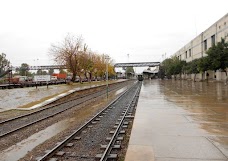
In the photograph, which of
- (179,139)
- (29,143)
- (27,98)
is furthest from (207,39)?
(29,143)

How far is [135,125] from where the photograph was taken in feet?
31.4

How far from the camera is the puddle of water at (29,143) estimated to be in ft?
24.5

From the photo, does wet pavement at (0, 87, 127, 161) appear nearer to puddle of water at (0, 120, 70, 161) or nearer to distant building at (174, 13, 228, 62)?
puddle of water at (0, 120, 70, 161)

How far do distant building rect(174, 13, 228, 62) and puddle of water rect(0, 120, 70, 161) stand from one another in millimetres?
44824

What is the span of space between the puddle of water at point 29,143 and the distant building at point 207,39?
44.8 meters

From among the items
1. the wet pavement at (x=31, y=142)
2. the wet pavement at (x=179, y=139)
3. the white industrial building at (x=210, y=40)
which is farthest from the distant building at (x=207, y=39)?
the wet pavement at (x=31, y=142)

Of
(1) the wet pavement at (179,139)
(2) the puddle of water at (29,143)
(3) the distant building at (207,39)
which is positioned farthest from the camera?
(3) the distant building at (207,39)

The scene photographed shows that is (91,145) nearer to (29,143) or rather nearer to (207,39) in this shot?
(29,143)

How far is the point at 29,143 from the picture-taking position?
882 cm

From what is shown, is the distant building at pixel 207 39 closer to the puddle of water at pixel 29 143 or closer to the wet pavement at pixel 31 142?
the wet pavement at pixel 31 142

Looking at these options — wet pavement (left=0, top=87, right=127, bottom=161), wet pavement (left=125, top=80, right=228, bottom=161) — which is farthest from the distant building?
wet pavement (left=0, top=87, right=127, bottom=161)

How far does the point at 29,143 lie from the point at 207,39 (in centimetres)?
6313

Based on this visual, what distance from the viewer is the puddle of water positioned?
7466mm

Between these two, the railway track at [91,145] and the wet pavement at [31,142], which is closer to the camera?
the railway track at [91,145]
